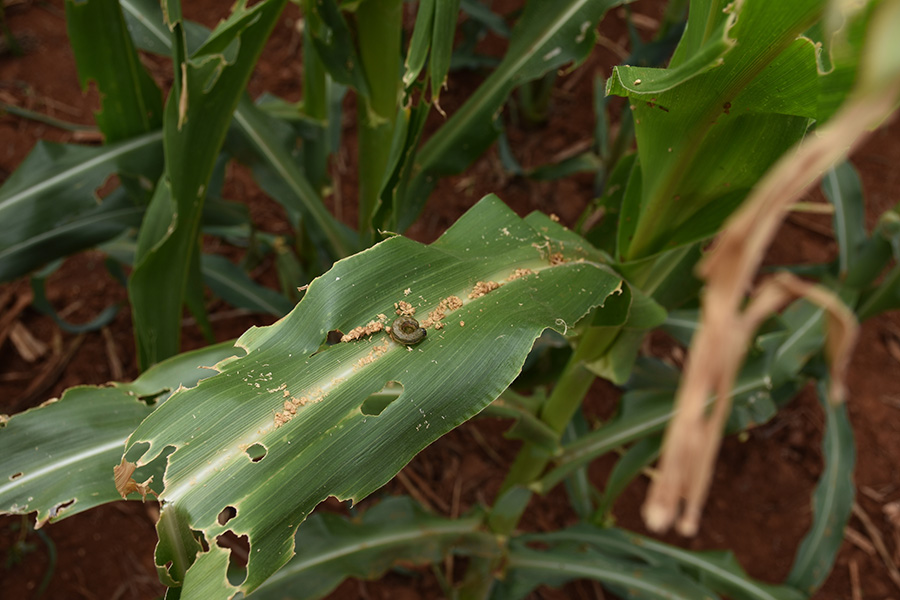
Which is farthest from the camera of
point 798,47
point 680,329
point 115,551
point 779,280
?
point 115,551

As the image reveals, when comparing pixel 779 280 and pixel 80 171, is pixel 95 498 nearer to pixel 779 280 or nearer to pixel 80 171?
pixel 80 171

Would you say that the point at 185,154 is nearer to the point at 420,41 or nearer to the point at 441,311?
the point at 420,41

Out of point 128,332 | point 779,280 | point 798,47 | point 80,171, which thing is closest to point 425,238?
point 128,332

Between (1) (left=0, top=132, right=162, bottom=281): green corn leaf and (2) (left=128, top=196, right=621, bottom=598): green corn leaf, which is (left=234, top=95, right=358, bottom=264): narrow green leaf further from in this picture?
(2) (left=128, top=196, right=621, bottom=598): green corn leaf

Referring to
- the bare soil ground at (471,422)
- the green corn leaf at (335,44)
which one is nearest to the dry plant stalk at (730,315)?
the green corn leaf at (335,44)

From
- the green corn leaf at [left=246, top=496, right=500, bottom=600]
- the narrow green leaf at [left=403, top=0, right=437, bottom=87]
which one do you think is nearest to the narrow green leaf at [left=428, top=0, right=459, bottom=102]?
the narrow green leaf at [left=403, top=0, right=437, bottom=87]

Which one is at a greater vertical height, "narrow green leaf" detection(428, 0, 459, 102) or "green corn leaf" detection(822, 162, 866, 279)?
"narrow green leaf" detection(428, 0, 459, 102)
